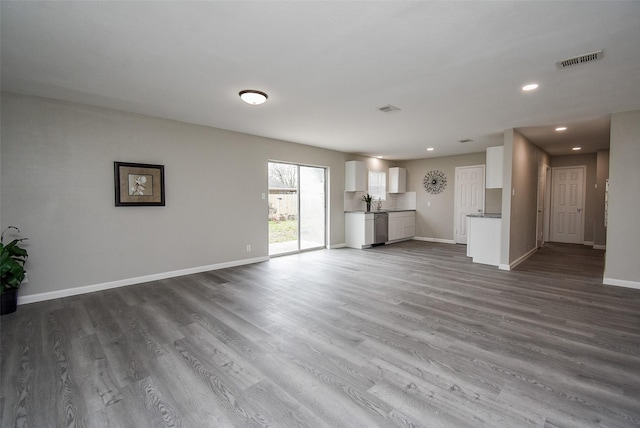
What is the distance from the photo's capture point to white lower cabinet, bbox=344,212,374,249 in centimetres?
718

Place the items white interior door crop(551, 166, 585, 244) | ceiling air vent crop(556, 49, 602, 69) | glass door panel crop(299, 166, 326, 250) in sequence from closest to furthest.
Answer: ceiling air vent crop(556, 49, 602, 69) → glass door panel crop(299, 166, 326, 250) → white interior door crop(551, 166, 585, 244)

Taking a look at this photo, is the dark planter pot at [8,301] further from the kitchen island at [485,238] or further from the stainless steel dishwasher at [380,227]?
the kitchen island at [485,238]

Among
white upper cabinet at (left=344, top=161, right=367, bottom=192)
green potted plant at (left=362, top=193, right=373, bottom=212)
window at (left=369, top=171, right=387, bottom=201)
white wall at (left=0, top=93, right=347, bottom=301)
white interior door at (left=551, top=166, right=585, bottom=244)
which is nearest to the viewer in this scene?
white wall at (left=0, top=93, right=347, bottom=301)

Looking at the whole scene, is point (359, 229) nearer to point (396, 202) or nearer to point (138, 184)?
point (396, 202)

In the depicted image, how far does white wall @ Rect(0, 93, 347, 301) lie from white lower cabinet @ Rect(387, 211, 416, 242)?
3.98 metres

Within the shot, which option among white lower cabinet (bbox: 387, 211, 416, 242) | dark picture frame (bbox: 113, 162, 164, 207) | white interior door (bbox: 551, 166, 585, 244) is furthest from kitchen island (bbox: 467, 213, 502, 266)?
dark picture frame (bbox: 113, 162, 164, 207)

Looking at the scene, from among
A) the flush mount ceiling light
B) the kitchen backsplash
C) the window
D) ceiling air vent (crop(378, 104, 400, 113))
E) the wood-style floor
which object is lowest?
the wood-style floor

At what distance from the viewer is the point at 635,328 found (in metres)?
2.73

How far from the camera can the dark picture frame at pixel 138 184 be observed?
400 cm

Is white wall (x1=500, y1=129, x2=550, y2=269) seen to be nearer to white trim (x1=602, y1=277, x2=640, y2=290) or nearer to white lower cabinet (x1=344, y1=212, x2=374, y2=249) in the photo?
white trim (x1=602, y1=277, x2=640, y2=290)

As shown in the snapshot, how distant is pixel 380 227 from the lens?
24.9 ft

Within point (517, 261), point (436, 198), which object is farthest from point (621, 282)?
point (436, 198)

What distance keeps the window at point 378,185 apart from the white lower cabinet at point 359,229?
50.9 inches

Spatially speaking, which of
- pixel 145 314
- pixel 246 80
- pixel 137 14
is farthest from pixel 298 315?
pixel 137 14
